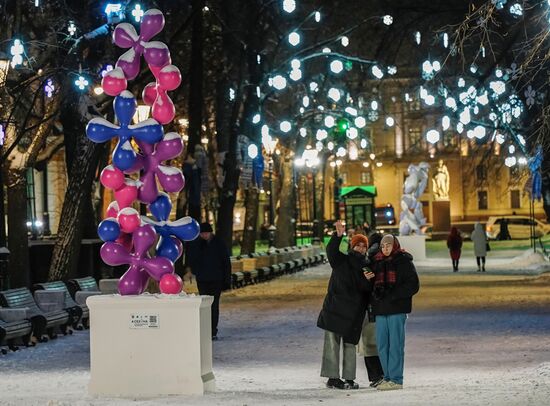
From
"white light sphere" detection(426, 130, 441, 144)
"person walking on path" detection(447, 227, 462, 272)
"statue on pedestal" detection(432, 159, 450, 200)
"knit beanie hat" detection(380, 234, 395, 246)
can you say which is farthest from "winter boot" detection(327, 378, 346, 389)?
"statue on pedestal" detection(432, 159, 450, 200)

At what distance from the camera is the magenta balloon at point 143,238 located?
41.4 ft

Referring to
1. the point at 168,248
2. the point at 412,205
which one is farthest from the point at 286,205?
the point at 168,248

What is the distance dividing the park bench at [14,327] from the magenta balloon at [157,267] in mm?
4904

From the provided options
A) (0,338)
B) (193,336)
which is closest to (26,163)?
(0,338)

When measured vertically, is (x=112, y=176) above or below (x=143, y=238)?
above

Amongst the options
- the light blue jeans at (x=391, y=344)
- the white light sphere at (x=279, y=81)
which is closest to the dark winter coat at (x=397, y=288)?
the light blue jeans at (x=391, y=344)

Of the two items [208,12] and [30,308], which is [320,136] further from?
[30,308]

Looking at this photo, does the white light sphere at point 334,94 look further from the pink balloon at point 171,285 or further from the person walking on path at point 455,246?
the pink balloon at point 171,285

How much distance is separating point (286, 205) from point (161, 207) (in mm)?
36473

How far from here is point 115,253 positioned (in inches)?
493

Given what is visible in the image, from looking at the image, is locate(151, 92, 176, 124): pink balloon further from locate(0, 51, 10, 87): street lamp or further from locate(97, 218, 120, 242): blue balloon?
locate(0, 51, 10, 87): street lamp

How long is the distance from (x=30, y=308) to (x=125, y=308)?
761cm

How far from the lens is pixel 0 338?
16.4 meters

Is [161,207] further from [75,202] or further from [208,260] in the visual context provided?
[75,202]
